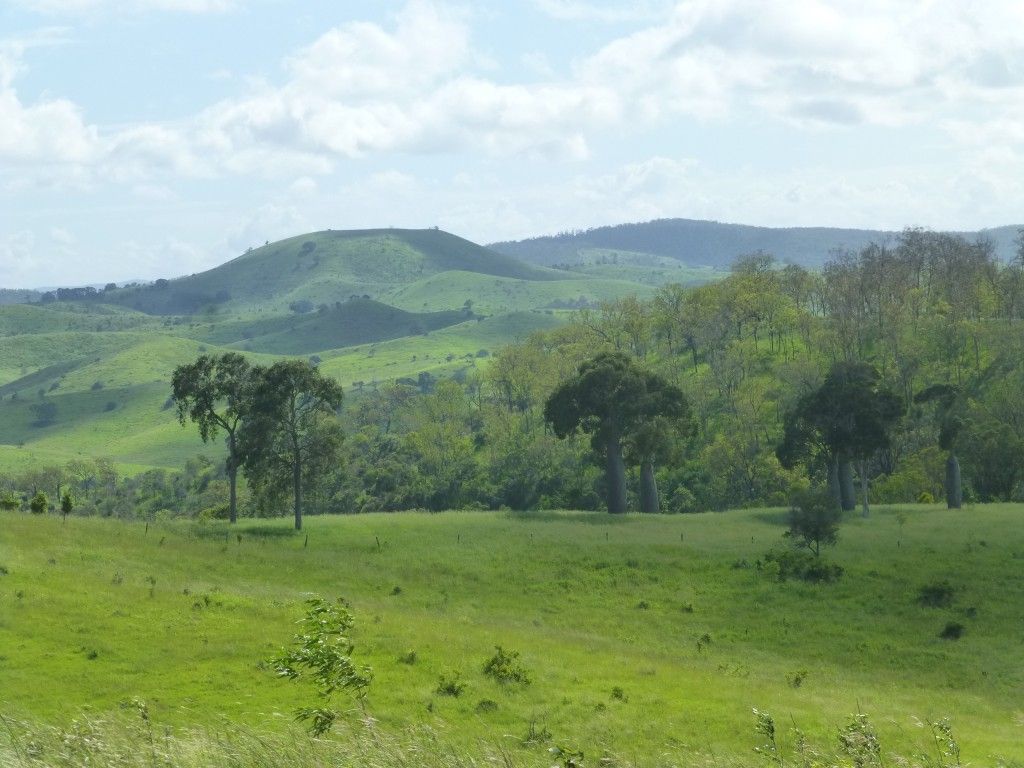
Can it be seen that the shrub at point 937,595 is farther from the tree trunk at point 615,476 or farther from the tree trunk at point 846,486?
the tree trunk at point 615,476

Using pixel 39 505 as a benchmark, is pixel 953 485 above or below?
below

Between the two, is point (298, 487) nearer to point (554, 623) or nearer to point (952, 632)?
point (554, 623)

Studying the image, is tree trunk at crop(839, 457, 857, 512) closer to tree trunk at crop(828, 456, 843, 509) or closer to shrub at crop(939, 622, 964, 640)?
tree trunk at crop(828, 456, 843, 509)

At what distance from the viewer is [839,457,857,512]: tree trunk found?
88062 millimetres

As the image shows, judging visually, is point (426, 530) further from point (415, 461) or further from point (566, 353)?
point (566, 353)

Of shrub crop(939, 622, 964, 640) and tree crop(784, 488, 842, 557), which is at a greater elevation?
tree crop(784, 488, 842, 557)

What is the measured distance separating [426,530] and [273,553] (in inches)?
502

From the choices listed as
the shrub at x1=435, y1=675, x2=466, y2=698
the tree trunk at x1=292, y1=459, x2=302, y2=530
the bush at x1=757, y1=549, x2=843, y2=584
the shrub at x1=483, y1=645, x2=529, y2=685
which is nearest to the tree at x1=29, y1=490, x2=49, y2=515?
the tree trunk at x1=292, y1=459, x2=302, y2=530

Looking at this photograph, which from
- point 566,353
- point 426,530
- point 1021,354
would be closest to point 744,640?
point 426,530

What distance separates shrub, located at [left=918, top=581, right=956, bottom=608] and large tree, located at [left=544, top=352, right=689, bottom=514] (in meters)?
31.3

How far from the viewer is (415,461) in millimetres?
175125

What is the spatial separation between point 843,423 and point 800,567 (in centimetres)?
2243

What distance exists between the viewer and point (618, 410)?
91000 millimetres

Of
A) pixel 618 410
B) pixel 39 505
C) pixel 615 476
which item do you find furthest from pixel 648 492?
pixel 39 505
